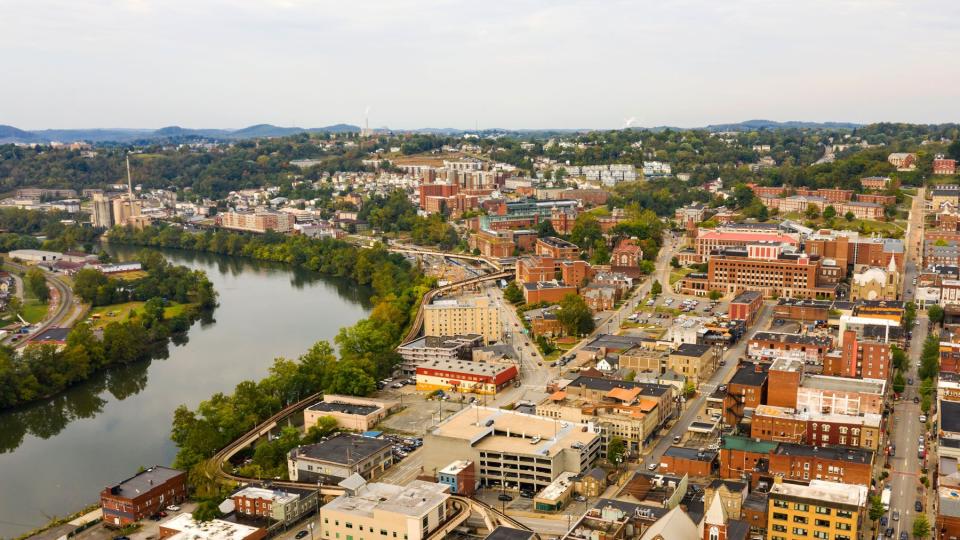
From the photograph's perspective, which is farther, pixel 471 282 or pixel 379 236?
pixel 379 236

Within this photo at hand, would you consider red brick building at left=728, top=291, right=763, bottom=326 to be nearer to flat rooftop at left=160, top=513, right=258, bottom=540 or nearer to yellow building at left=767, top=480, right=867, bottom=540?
yellow building at left=767, top=480, right=867, bottom=540

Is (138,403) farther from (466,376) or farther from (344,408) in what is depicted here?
(466,376)

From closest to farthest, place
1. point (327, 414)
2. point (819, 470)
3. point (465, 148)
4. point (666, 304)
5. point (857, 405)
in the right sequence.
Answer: point (819, 470)
point (857, 405)
point (327, 414)
point (666, 304)
point (465, 148)

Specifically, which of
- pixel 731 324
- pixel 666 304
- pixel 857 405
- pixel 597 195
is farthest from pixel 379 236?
pixel 857 405

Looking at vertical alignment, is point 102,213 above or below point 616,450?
above

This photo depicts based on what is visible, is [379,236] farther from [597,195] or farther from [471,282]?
[471,282]


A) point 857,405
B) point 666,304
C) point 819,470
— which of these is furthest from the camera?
point 666,304

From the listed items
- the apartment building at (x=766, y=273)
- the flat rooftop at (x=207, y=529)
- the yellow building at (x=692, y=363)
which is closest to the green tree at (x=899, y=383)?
the yellow building at (x=692, y=363)

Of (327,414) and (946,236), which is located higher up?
(946,236)

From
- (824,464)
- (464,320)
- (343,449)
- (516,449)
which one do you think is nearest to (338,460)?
(343,449)
